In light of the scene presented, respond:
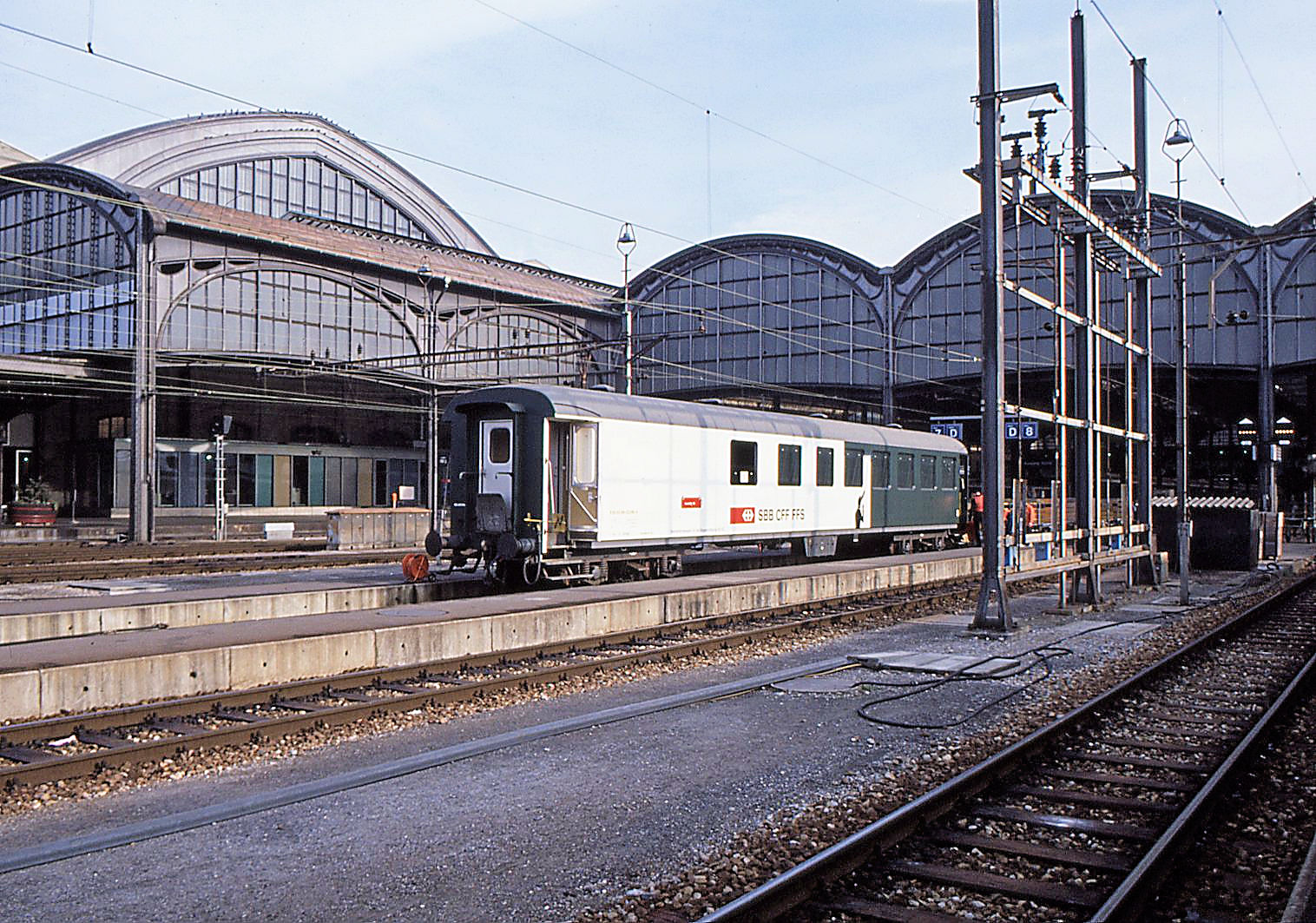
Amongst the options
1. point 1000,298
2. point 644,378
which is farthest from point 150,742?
point 644,378

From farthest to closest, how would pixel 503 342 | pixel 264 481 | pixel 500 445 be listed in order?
pixel 503 342 → pixel 264 481 → pixel 500 445

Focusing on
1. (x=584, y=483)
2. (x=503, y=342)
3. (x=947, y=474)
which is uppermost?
(x=503, y=342)

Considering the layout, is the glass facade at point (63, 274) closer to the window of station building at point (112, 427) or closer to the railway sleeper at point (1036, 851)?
the window of station building at point (112, 427)

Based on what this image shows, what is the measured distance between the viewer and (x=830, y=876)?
5.64 meters

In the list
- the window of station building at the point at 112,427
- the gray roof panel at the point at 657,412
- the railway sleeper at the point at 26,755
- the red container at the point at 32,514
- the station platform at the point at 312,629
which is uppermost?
the window of station building at the point at 112,427

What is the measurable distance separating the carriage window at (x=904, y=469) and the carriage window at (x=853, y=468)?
7.16 ft

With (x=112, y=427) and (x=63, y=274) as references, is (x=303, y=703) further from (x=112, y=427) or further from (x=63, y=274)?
(x=112, y=427)

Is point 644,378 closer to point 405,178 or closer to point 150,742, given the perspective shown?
point 405,178

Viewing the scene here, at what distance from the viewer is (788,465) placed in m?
23.8

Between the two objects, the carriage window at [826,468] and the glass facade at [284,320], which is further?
the glass facade at [284,320]

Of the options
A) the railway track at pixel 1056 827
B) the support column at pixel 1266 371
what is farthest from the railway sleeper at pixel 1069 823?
the support column at pixel 1266 371

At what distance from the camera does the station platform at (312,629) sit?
1002cm

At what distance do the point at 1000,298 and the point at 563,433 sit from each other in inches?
283

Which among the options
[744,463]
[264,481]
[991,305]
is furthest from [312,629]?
[264,481]
